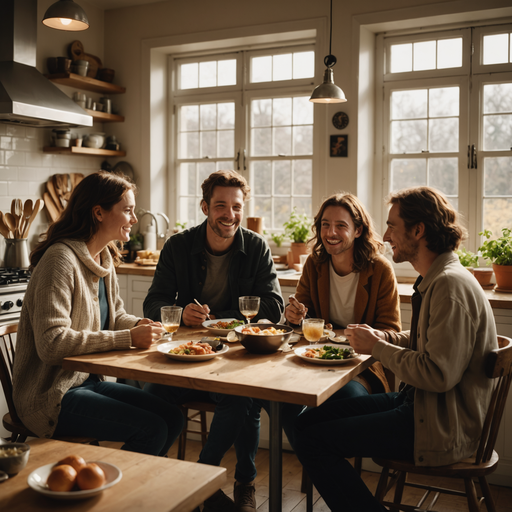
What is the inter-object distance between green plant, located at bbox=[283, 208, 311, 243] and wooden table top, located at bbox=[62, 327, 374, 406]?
210 cm

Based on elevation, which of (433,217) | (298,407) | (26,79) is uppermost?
(26,79)

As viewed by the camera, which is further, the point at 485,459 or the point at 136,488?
the point at 485,459

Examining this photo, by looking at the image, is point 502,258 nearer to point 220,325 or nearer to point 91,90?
point 220,325

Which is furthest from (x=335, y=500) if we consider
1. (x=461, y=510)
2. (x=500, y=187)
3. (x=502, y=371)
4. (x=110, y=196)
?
(x=500, y=187)

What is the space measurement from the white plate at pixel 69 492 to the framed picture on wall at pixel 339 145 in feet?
10.3

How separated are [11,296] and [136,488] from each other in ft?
8.32

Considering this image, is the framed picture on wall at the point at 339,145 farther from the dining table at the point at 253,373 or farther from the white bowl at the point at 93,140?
the dining table at the point at 253,373

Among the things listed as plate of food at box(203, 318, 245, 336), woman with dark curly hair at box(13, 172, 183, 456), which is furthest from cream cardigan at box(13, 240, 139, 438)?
plate of food at box(203, 318, 245, 336)

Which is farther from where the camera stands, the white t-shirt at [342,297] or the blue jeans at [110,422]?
the white t-shirt at [342,297]

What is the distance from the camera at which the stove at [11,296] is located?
3.37 metres

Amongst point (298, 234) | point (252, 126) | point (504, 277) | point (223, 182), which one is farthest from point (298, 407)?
point (252, 126)

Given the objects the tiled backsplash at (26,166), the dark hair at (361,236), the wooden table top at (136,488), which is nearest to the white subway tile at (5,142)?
the tiled backsplash at (26,166)

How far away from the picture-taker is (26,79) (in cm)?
381

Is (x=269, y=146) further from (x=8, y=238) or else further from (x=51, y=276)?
(x=51, y=276)
